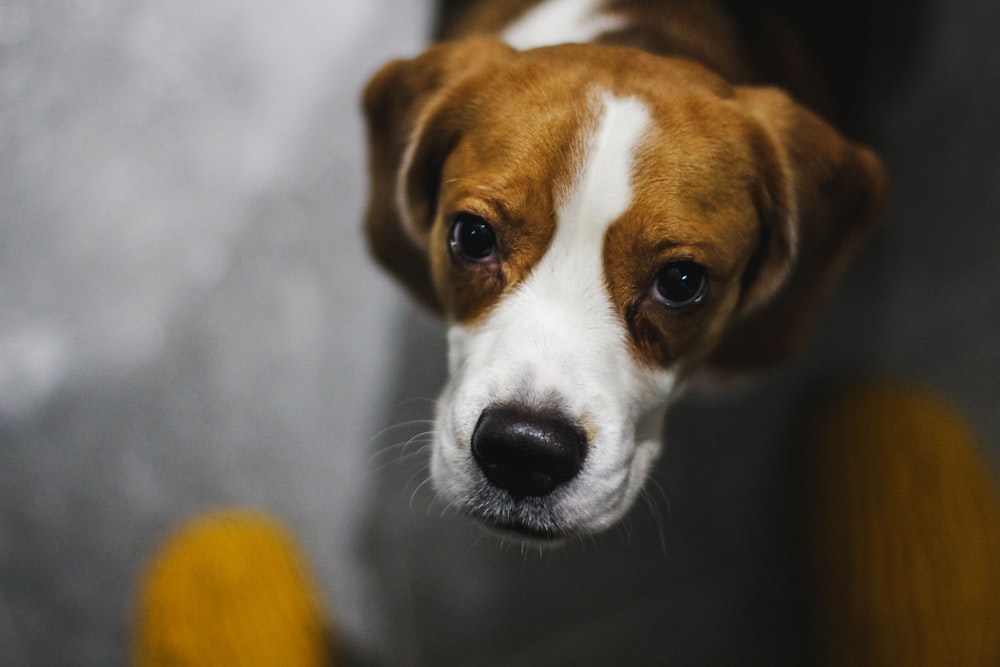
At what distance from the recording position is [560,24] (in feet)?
6.73

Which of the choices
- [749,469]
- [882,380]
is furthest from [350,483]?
[882,380]

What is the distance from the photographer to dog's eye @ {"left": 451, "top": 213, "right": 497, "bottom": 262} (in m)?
1.57

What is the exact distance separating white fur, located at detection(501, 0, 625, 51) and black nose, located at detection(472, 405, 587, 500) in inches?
35.0

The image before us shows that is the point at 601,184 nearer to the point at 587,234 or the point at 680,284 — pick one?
the point at 587,234

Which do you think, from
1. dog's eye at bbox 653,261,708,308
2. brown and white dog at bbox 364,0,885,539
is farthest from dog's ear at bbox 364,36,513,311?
dog's eye at bbox 653,261,708,308

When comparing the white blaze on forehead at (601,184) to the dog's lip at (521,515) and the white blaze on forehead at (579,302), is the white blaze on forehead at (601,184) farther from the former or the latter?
the dog's lip at (521,515)

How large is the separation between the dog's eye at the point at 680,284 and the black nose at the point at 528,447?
285 millimetres

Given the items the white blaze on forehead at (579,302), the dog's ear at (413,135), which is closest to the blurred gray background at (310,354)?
the dog's ear at (413,135)

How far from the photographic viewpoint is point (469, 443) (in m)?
1.53

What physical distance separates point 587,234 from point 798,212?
475mm

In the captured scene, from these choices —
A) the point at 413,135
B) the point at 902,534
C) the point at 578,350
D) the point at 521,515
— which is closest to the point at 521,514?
the point at 521,515

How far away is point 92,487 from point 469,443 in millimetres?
1391

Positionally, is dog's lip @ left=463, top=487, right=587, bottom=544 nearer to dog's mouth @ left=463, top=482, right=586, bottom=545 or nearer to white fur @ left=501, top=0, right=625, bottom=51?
dog's mouth @ left=463, top=482, right=586, bottom=545

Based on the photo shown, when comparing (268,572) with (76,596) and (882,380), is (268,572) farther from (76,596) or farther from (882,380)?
(882,380)
